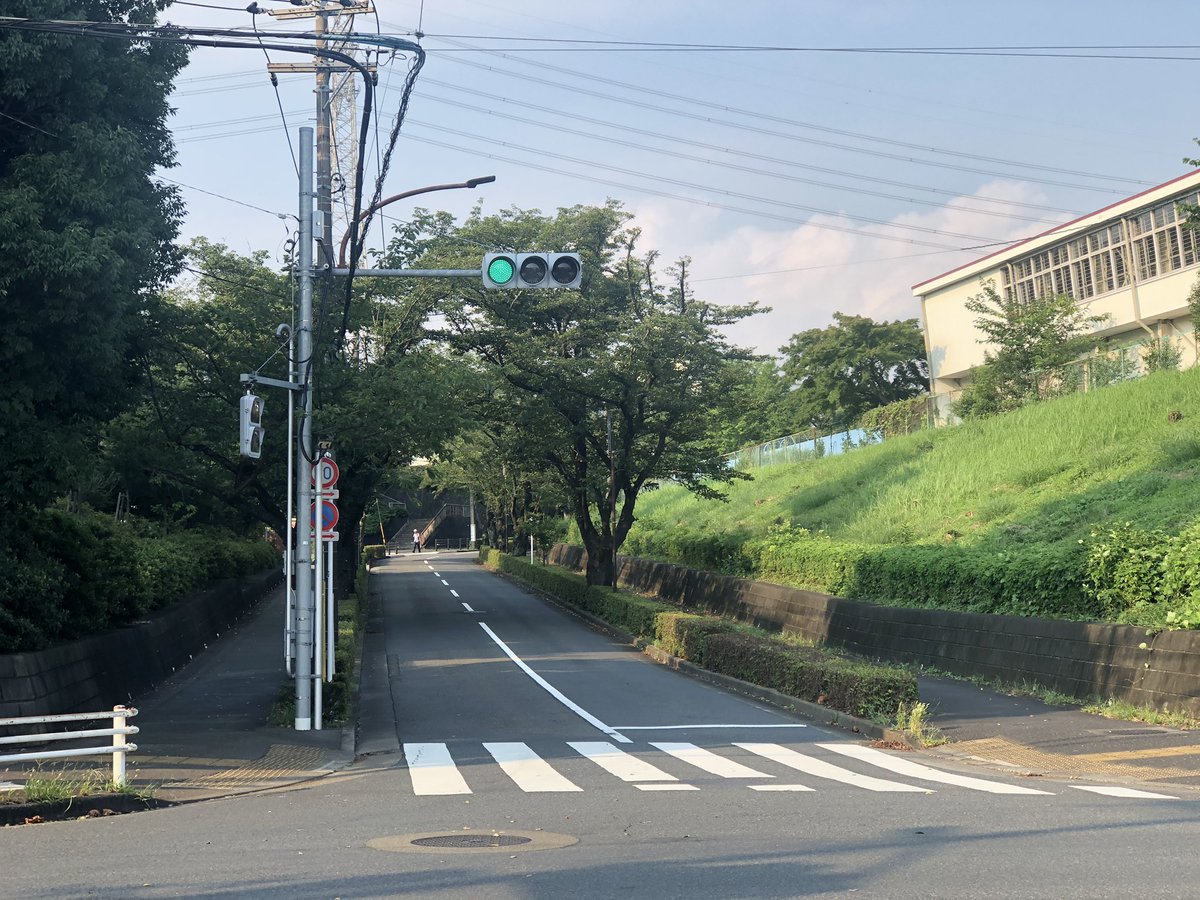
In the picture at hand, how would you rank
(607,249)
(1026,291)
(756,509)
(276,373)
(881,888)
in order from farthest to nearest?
(1026,291), (756,509), (607,249), (276,373), (881,888)

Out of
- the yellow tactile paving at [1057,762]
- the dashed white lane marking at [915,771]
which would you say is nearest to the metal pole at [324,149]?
the dashed white lane marking at [915,771]

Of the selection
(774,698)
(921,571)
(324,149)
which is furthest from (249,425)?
(921,571)

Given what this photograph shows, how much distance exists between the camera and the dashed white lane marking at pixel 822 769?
10.7 m

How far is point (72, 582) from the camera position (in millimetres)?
16625

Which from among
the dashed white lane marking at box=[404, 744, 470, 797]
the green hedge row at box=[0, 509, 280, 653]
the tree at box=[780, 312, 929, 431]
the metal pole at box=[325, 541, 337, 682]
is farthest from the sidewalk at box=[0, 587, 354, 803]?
the tree at box=[780, 312, 929, 431]

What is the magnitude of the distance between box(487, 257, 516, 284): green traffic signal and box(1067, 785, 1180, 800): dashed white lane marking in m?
7.76

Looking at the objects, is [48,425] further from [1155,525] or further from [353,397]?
[1155,525]

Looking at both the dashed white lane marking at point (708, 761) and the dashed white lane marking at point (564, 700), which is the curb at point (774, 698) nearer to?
the dashed white lane marking at point (708, 761)

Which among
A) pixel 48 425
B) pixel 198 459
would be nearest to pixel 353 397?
pixel 198 459

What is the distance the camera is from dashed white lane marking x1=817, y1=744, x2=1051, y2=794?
1057 cm

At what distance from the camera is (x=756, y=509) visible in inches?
1670

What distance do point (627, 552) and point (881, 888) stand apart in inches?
1708

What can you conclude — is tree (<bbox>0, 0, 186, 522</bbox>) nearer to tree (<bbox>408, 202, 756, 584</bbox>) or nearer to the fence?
tree (<bbox>408, 202, 756, 584</bbox>)

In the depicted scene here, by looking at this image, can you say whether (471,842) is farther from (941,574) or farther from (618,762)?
(941,574)
